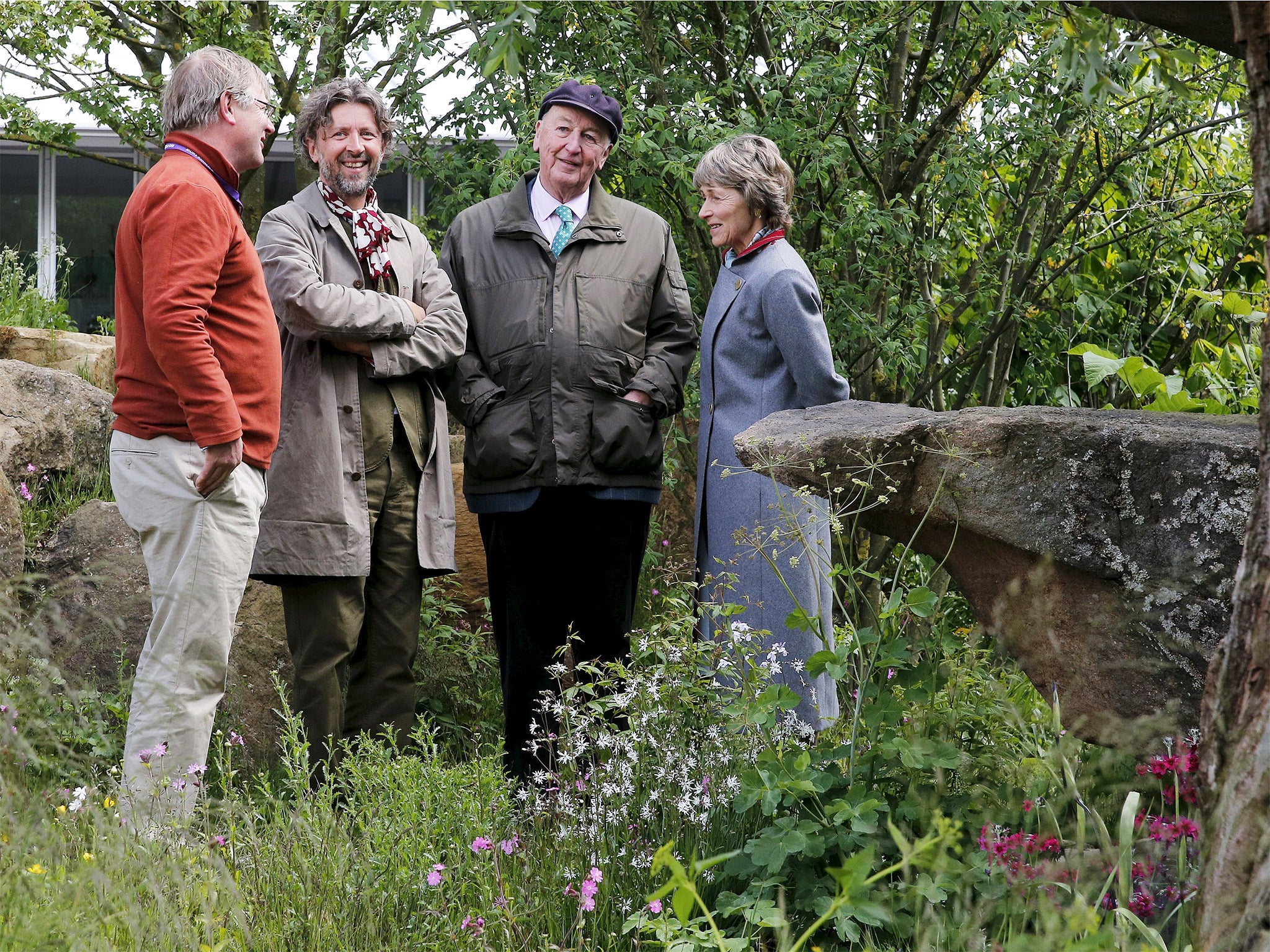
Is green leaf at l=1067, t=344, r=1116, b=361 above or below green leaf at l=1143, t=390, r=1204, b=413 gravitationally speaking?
above

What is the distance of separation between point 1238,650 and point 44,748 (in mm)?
2993

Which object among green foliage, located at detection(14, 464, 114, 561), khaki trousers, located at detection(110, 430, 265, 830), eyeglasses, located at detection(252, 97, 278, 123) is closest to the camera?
khaki trousers, located at detection(110, 430, 265, 830)

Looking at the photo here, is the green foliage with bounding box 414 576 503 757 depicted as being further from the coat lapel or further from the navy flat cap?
the navy flat cap

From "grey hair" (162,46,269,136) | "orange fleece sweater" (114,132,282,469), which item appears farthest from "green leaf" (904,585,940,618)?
"grey hair" (162,46,269,136)

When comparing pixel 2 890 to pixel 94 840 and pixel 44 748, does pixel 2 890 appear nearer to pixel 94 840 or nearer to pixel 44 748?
pixel 94 840

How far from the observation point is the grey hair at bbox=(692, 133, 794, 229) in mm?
3668

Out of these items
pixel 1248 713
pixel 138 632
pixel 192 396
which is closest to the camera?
pixel 1248 713

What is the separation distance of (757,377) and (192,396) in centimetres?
164

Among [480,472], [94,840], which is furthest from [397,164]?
[94,840]

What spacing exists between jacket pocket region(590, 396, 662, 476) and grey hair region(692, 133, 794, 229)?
2.41 feet

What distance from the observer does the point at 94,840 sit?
7.48ft

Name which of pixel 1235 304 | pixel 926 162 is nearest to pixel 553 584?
pixel 926 162

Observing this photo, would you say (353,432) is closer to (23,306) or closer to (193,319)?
(193,319)

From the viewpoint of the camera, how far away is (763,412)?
362cm
